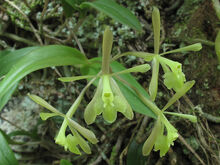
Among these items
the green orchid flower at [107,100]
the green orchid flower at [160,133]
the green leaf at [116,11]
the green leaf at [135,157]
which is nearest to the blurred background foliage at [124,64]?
the green leaf at [135,157]

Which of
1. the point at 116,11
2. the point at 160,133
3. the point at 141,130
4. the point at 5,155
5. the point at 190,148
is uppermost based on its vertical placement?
the point at 116,11

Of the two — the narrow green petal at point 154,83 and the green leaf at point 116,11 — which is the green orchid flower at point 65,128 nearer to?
the narrow green petal at point 154,83

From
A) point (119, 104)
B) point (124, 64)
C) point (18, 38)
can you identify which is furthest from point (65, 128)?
point (18, 38)

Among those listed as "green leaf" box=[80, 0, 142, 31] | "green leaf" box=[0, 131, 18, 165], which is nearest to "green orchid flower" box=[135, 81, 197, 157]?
"green leaf" box=[80, 0, 142, 31]

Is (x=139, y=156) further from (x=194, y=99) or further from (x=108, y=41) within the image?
(x=108, y=41)

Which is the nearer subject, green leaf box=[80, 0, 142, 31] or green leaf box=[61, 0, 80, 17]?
green leaf box=[80, 0, 142, 31]

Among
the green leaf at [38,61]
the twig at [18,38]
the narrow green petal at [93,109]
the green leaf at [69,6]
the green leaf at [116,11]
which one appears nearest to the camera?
the green leaf at [38,61]

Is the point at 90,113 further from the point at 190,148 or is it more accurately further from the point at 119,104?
the point at 190,148

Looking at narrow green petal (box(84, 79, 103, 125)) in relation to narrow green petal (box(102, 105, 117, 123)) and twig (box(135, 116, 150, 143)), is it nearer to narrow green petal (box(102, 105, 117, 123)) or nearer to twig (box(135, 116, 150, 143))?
narrow green petal (box(102, 105, 117, 123))
